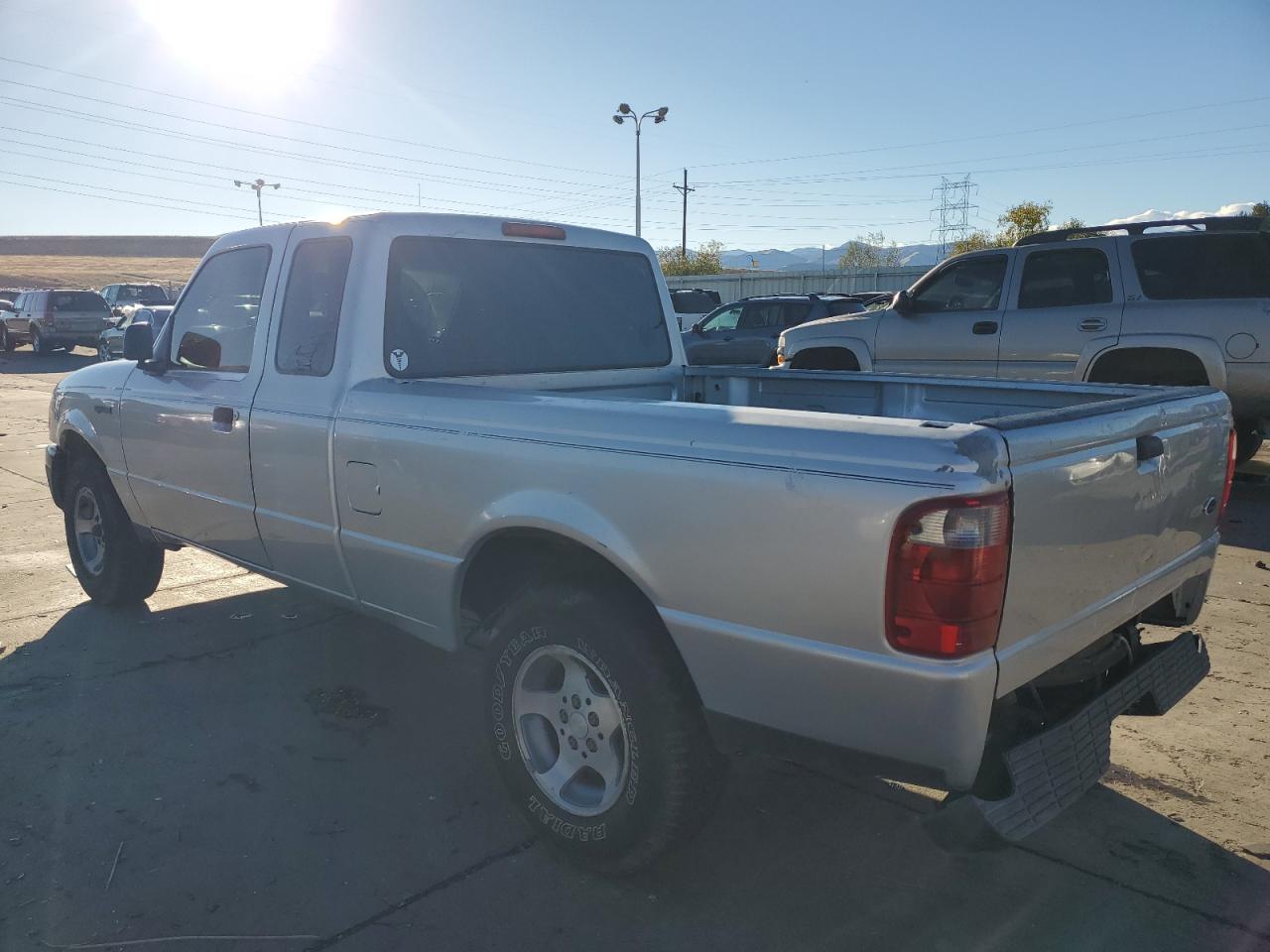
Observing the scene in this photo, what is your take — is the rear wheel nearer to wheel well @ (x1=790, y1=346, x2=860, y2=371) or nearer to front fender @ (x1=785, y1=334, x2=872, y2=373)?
front fender @ (x1=785, y1=334, x2=872, y2=373)

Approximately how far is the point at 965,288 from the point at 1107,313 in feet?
4.52

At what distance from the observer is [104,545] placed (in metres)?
5.32

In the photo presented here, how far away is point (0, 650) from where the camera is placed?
4746 millimetres

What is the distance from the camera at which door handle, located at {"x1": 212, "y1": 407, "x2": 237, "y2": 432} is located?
407 cm

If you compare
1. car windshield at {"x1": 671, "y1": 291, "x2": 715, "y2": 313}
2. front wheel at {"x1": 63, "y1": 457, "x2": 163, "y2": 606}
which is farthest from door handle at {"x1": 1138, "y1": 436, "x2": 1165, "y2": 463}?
car windshield at {"x1": 671, "y1": 291, "x2": 715, "y2": 313}

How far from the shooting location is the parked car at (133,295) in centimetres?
3234

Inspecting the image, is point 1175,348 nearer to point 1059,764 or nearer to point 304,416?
point 1059,764

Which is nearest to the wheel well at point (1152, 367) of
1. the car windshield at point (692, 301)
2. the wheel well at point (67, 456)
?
the wheel well at point (67, 456)

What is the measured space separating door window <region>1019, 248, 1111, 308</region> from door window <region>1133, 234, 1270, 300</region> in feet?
0.97

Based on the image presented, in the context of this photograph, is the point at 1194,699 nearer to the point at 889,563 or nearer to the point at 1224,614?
the point at 1224,614

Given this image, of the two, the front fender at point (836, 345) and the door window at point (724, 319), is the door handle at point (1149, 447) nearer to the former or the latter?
the front fender at point (836, 345)

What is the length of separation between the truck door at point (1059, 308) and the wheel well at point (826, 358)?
1597mm

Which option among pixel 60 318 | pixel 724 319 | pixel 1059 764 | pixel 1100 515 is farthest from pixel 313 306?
pixel 60 318

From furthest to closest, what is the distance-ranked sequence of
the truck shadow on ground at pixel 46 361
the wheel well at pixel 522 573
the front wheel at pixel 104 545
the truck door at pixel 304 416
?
the truck shadow on ground at pixel 46 361 → the front wheel at pixel 104 545 → the truck door at pixel 304 416 → the wheel well at pixel 522 573
